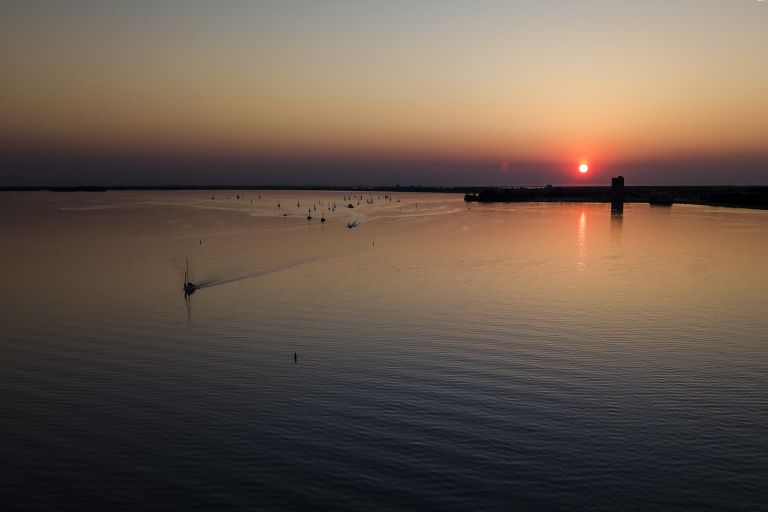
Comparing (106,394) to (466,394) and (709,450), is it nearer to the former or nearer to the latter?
(466,394)

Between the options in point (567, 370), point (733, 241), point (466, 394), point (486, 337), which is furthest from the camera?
point (733, 241)

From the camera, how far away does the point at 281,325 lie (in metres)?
38.4

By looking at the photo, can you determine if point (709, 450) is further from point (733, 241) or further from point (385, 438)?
point (733, 241)

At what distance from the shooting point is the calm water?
58.7ft

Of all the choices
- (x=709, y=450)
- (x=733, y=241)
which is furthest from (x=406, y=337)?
(x=733, y=241)

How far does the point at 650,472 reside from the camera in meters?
18.6

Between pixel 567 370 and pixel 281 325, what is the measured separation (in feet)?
59.2

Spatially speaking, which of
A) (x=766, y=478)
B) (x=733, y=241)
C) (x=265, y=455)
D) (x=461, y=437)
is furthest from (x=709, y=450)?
(x=733, y=241)

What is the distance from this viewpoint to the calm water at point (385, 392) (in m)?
17.9

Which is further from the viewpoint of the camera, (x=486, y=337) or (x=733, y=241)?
(x=733, y=241)

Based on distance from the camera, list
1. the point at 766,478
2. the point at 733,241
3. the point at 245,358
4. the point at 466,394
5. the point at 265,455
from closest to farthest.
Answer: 1. the point at 766,478
2. the point at 265,455
3. the point at 466,394
4. the point at 245,358
5. the point at 733,241

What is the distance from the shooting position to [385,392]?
2556 cm

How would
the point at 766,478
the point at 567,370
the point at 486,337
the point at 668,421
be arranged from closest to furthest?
the point at 766,478, the point at 668,421, the point at 567,370, the point at 486,337

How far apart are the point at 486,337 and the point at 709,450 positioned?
15.5 m
